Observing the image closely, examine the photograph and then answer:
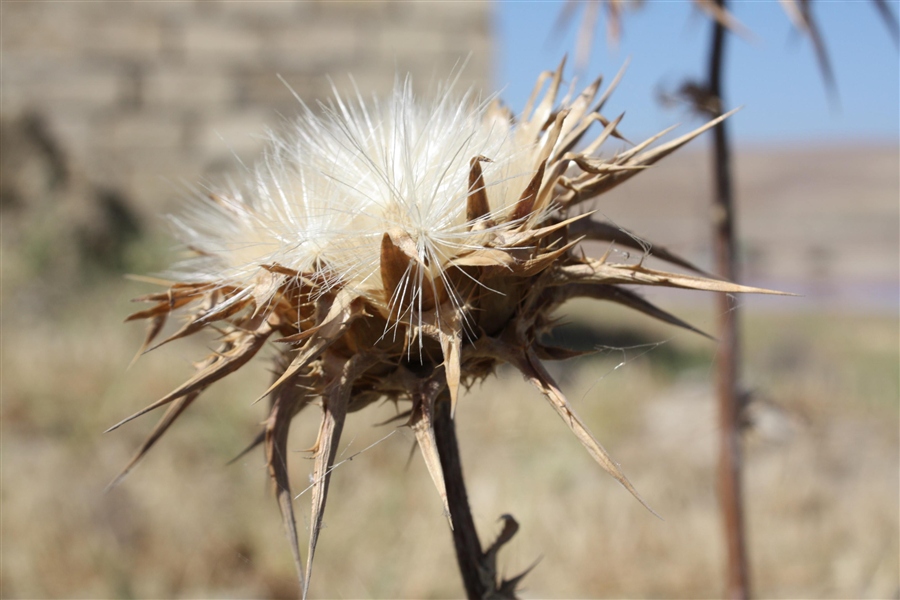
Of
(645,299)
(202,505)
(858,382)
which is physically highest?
(645,299)

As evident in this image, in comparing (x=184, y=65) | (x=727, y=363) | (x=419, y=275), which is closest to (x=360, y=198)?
(x=419, y=275)

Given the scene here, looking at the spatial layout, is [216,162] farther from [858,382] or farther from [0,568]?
[858,382]

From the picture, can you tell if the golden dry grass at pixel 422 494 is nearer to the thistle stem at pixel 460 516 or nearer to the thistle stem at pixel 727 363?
the thistle stem at pixel 727 363

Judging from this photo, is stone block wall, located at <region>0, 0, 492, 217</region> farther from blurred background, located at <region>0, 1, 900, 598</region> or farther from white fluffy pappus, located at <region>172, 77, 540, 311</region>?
white fluffy pappus, located at <region>172, 77, 540, 311</region>

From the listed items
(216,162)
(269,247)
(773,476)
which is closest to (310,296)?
(269,247)

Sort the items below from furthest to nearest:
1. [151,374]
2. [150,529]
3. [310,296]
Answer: [151,374]
[150,529]
[310,296]

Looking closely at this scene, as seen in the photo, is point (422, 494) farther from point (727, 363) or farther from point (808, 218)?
point (808, 218)
